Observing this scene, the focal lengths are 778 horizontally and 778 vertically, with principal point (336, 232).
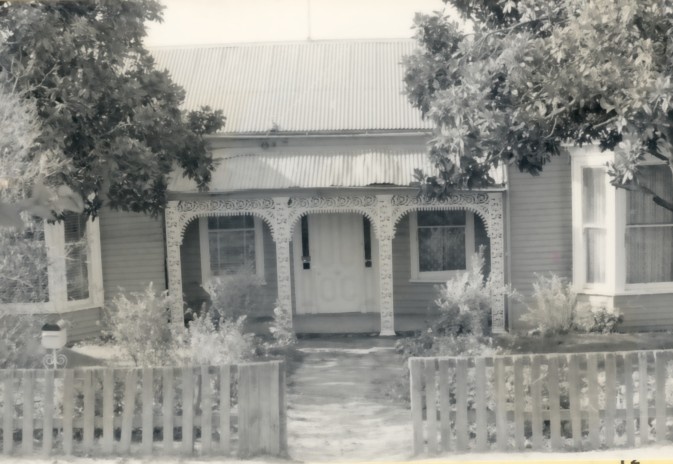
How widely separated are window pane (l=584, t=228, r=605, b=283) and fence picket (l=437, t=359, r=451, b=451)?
6383 millimetres

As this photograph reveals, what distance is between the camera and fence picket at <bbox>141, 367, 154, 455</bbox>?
6918mm

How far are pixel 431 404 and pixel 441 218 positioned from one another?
6.91m

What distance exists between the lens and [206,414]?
6969mm

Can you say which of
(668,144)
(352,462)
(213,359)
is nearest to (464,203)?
(668,144)

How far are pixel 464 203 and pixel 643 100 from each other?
214 inches

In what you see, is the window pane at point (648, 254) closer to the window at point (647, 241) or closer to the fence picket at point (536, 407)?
the window at point (647, 241)

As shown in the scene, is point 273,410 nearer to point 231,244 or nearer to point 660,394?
point 660,394

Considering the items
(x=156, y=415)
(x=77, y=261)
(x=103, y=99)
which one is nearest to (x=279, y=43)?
(x=103, y=99)

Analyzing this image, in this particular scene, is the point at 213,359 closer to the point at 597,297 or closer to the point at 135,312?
the point at 135,312

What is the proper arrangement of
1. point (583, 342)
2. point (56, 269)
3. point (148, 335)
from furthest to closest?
point (583, 342)
point (56, 269)
point (148, 335)

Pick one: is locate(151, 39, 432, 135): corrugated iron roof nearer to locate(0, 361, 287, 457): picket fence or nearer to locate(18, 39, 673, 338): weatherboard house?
locate(18, 39, 673, 338): weatherboard house

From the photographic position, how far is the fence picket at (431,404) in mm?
6988

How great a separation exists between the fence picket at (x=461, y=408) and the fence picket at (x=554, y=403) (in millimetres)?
757

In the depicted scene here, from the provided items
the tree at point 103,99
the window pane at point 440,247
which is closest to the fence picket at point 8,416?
the tree at point 103,99
